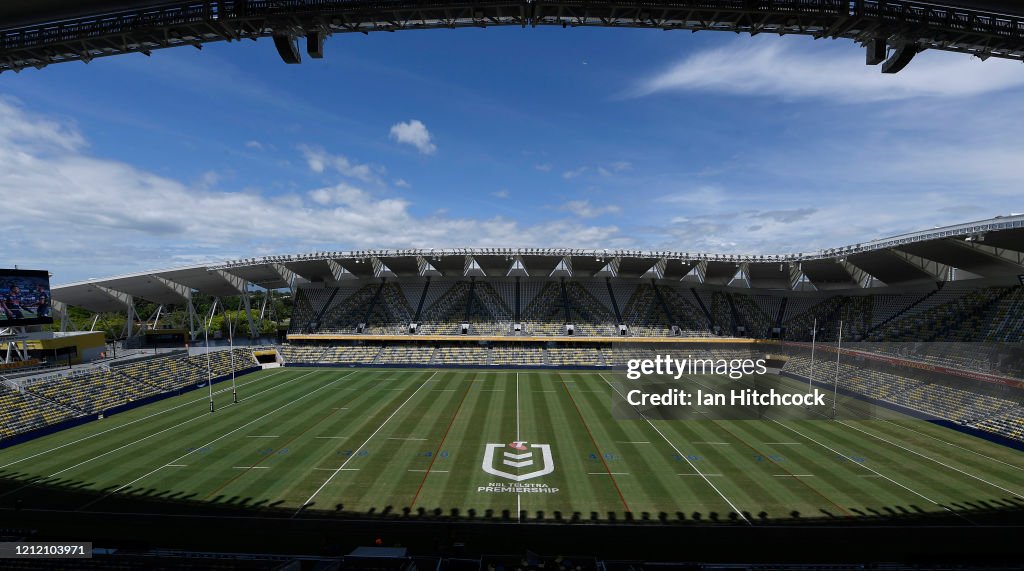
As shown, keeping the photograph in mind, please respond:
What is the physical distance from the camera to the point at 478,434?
24578 mm

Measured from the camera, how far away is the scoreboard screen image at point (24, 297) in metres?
30.4

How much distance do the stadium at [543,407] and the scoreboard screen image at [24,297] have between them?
0.59ft

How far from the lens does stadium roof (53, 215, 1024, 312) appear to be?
35.6 meters

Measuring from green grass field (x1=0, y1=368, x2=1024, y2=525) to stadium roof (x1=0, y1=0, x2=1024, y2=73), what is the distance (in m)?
15.6

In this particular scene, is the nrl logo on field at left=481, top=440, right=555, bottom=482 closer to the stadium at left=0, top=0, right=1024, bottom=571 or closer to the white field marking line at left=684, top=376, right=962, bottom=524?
the stadium at left=0, top=0, right=1024, bottom=571

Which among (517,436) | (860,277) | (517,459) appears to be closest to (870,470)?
(517,459)

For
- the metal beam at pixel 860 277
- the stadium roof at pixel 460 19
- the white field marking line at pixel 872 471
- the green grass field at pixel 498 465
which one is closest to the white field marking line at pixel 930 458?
the green grass field at pixel 498 465

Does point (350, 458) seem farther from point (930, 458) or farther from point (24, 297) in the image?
point (24, 297)

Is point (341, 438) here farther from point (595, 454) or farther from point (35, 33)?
point (35, 33)

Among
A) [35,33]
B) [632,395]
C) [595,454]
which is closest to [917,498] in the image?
[595,454]

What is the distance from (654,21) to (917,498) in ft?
72.9

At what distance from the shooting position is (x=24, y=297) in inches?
1236

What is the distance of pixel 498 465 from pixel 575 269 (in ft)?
132

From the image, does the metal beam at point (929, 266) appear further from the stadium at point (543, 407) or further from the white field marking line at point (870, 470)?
the white field marking line at point (870, 470)
